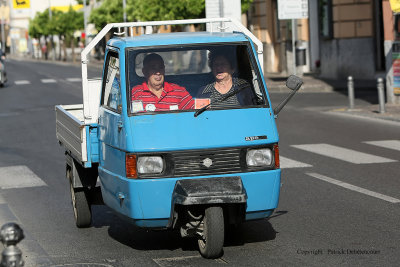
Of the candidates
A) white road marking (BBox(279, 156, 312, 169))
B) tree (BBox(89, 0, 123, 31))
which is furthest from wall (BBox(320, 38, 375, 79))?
tree (BBox(89, 0, 123, 31))

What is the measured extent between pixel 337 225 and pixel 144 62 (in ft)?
8.28

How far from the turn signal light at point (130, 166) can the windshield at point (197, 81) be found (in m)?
0.61

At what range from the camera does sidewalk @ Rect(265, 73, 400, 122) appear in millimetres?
21469

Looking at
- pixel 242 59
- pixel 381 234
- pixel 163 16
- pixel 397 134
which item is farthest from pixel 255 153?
pixel 163 16

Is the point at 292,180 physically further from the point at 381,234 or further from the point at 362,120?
Result: the point at 362,120

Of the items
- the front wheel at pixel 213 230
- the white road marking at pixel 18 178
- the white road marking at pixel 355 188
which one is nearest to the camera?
the front wheel at pixel 213 230

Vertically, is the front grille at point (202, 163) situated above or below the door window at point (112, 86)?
below

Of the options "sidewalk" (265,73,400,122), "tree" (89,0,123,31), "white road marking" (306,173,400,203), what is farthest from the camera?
"tree" (89,0,123,31)

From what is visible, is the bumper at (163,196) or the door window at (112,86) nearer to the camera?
the bumper at (163,196)

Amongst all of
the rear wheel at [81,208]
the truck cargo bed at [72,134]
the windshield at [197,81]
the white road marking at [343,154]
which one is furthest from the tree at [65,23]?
the windshield at [197,81]

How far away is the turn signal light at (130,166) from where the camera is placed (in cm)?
784

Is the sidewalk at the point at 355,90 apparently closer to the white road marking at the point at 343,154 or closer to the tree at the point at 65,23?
the white road marking at the point at 343,154

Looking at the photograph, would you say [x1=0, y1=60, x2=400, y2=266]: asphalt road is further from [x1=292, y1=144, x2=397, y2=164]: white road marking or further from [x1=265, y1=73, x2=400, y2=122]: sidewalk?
[x1=265, y1=73, x2=400, y2=122]: sidewalk

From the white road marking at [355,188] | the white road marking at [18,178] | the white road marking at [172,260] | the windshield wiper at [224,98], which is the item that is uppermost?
the windshield wiper at [224,98]
